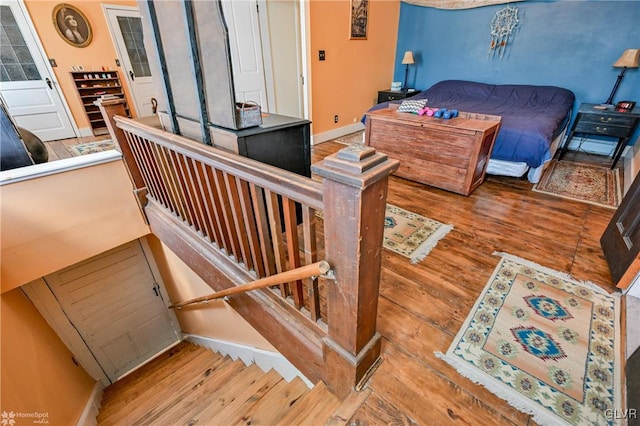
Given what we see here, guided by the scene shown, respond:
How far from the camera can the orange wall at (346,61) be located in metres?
3.83

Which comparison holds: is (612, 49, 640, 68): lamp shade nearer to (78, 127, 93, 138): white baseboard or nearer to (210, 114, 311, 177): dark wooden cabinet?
(210, 114, 311, 177): dark wooden cabinet

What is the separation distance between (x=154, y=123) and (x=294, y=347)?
6.28 feet

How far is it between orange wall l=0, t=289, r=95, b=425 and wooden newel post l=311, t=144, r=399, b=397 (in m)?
1.97

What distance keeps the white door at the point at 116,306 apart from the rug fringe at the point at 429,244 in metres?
3.04

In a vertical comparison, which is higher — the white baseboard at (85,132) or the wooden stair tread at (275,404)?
the white baseboard at (85,132)

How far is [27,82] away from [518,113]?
22.0 feet

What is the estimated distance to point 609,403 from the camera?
110cm

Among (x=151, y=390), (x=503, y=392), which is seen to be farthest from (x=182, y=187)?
(x=151, y=390)

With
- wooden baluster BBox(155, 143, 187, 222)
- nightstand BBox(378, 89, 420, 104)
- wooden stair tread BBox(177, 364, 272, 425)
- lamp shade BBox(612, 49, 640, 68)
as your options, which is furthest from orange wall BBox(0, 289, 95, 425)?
lamp shade BBox(612, 49, 640, 68)

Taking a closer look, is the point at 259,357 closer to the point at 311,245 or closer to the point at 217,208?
the point at 217,208

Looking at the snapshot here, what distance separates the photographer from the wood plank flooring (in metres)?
1.12

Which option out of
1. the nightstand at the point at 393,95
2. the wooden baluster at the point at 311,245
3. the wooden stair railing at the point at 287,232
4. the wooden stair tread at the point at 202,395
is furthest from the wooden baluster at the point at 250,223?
the nightstand at the point at 393,95

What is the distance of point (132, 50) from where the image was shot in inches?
188

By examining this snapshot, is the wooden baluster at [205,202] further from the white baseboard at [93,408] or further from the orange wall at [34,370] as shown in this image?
the white baseboard at [93,408]
